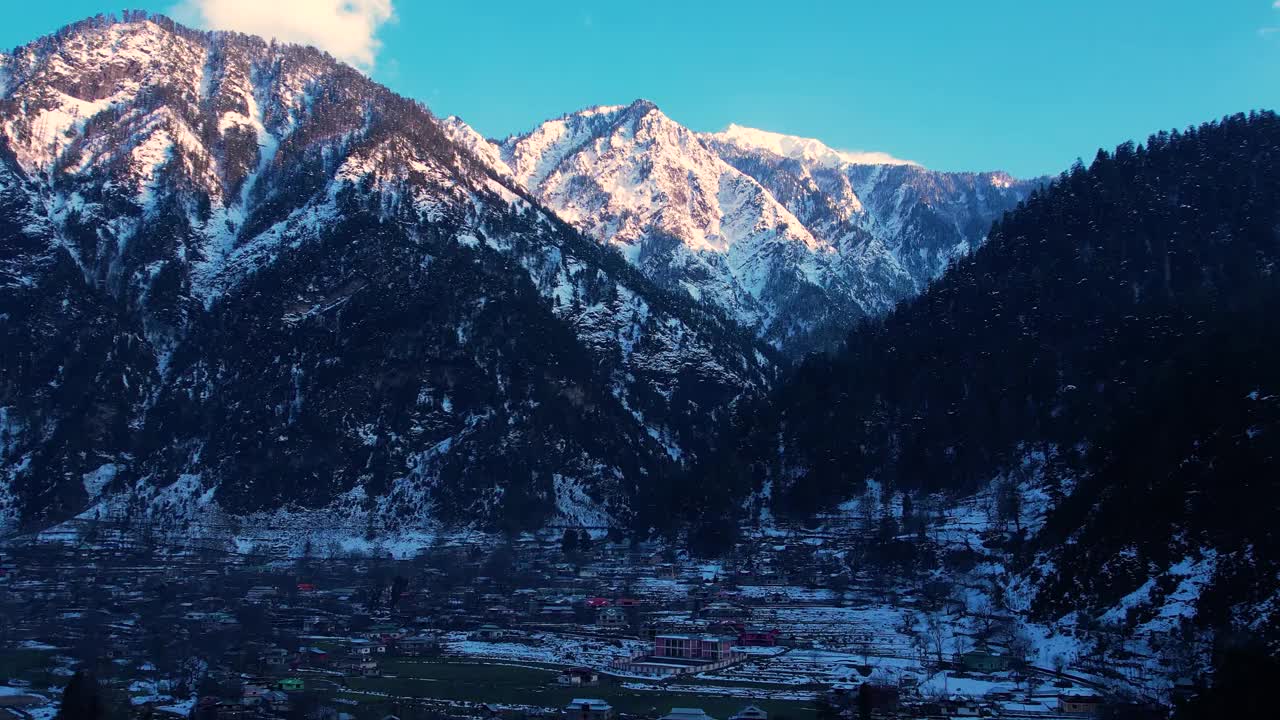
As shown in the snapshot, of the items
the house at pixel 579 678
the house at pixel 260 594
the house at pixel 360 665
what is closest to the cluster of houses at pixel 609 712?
the house at pixel 579 678

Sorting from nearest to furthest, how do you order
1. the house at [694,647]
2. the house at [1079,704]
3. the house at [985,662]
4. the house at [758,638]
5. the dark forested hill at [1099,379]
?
the house at [1079,704], the house at [985,662], the dark forested hill at [1099,379], the house at [694,647], the house at [758,638]

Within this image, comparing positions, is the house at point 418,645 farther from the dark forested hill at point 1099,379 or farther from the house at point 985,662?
the dark forested hill at point 1099,379

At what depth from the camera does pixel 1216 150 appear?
6722 inches

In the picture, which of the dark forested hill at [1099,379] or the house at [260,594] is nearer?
the dark forested hill at [1099,379]

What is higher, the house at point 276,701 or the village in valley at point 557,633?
the village in valley at point 557,633

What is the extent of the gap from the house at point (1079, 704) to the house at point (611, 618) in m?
51.0

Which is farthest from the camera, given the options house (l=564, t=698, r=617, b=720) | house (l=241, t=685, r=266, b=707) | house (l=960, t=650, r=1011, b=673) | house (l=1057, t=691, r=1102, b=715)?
house (l=960, t=650, r=1011, b=673)

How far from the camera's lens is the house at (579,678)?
9531 centimetres

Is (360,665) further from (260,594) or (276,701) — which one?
(260,594)

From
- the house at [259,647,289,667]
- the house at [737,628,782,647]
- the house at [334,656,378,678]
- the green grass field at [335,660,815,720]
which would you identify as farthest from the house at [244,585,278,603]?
the house at [737,628,782,647]

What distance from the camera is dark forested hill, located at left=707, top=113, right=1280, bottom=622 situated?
329 feet

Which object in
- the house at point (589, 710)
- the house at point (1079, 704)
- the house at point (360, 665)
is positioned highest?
the house at point (1079, 704)

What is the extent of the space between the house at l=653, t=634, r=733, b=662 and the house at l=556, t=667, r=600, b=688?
27.3 ft

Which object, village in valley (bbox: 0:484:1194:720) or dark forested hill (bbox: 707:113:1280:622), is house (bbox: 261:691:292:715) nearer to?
village in valley (bbox: 0:484:1194:720)
